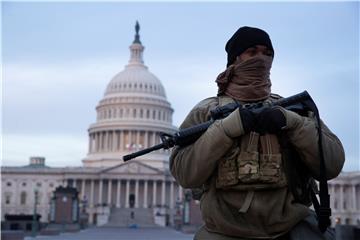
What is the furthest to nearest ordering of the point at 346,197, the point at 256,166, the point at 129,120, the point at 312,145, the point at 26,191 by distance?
1. the point at 129,120
2. the point at 26,191
3. the point at 346,197
4. the point at 312,145
5. the point at 256,166

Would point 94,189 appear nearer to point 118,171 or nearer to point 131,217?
point 118,171

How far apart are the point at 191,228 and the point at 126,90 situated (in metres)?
76.7

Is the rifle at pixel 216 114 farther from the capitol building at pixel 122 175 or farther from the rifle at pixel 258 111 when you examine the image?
the capitol building at pixel 122 175

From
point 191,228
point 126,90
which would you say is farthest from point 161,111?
point 191,228

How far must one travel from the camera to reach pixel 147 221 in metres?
89.9

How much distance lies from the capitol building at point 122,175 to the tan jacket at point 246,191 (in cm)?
9391

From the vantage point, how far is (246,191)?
11.3 feet

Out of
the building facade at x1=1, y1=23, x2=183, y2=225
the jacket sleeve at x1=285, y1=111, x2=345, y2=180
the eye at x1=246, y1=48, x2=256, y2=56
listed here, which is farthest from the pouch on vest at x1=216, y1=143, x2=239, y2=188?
the building facade at x1=1, y1=23, x2=183, y2=225

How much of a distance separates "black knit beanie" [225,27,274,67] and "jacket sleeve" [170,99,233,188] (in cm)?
54

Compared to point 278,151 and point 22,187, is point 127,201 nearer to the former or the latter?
point 22,187

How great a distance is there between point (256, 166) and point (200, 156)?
33 cm

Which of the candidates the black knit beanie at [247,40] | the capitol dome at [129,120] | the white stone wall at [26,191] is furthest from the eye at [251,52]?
the white stone wall at [26,191]

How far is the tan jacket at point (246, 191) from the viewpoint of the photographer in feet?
11.1

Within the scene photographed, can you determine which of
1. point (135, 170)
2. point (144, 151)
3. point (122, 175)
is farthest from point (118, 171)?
point (144, 151)
